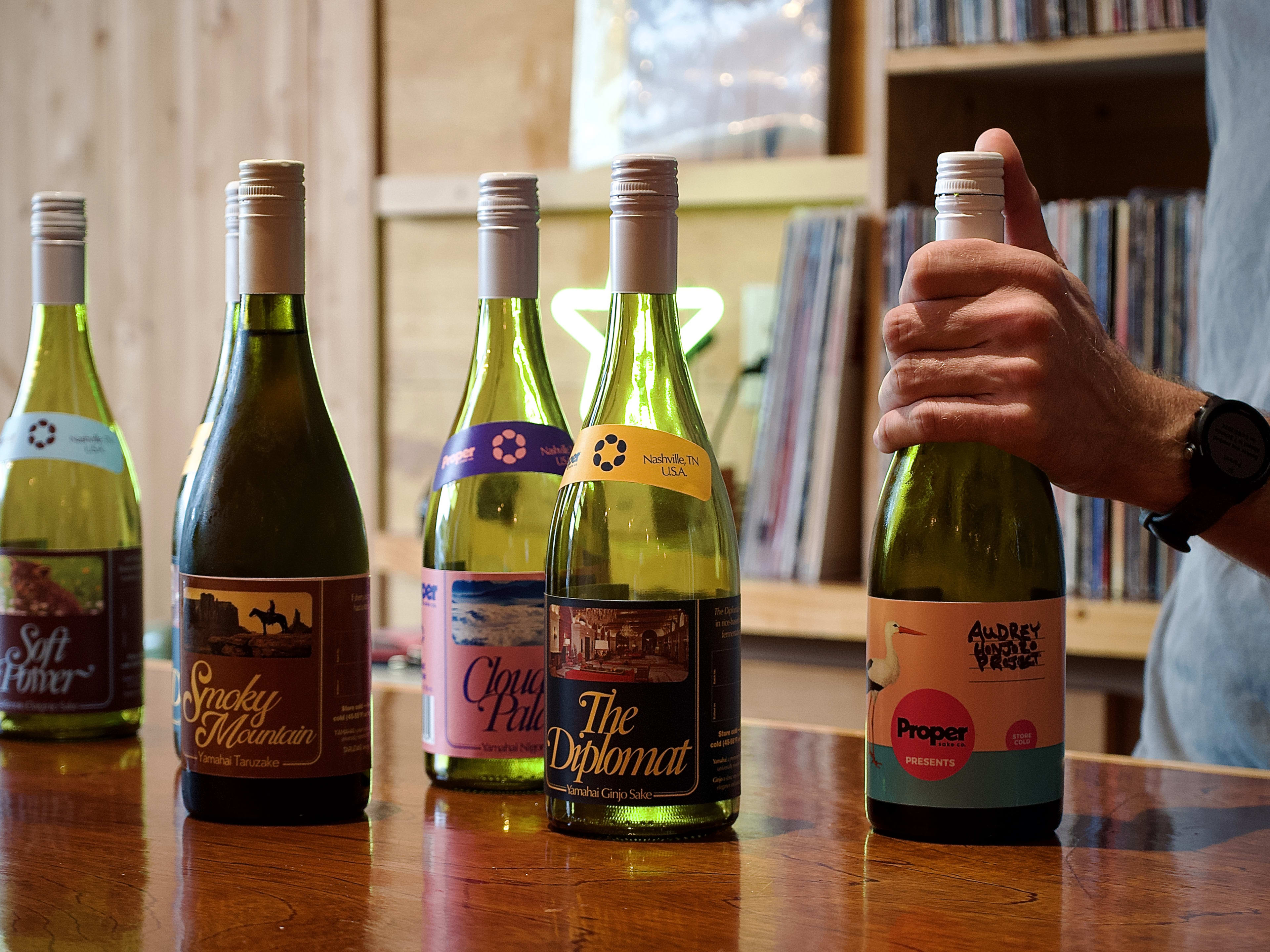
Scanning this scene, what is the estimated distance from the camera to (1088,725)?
5.64 feet

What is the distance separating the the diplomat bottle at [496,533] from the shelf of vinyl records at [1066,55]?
45.8 inches

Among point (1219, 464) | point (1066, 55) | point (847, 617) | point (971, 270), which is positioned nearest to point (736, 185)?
point (1066, 55)

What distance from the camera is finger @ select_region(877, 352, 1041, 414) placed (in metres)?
0.63

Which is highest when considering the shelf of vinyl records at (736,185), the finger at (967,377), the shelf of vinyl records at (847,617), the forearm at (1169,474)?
the shelf of vinyl records at (736,185)

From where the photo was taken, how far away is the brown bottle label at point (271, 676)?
2.08ft

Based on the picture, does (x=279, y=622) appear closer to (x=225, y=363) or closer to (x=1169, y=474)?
(x=225, y=363)

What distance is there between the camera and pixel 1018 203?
679 mm

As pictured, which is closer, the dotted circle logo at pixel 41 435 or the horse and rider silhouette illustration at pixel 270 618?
the horse and rider silhouette illustration at pixel 270 618

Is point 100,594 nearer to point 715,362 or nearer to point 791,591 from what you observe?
point 791,591

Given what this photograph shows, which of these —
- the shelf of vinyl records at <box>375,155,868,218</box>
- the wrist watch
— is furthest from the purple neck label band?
the shelf of vinyl records at <box>375,155,868,218</box>

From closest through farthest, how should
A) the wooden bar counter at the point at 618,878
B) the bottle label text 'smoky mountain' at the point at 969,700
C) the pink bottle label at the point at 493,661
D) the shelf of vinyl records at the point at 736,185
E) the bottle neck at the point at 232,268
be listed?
the wooden bar counter at the point at 618,878 → the bottle label text 'smoky mountain' at the point at 969,700 → the pink bottle label at the point at 493,661 → the bottle neck at the point at 232,268 → the shelf of vinyl records at the point at 736,185

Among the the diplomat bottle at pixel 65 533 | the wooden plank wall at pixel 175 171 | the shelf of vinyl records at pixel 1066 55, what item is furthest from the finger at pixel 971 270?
the wooden plank wall at pixel 175 171

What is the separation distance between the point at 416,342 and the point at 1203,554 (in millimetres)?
1553

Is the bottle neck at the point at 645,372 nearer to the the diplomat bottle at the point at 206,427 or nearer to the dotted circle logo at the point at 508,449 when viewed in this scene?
the dotted circle logo at the point at 508,449
